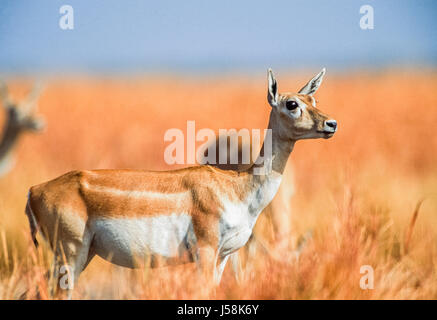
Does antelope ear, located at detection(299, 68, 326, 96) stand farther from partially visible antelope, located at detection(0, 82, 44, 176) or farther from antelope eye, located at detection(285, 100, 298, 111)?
partially visible antelope, located at detection(0, 82, 44, 176)

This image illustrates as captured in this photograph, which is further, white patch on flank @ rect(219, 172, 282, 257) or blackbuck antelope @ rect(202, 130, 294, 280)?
blackbuck antelope @ rect(202, 130, 294, 280)

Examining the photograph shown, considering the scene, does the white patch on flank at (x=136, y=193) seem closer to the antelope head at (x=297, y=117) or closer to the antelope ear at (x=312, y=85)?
the antelope head at (x=297, y=117)

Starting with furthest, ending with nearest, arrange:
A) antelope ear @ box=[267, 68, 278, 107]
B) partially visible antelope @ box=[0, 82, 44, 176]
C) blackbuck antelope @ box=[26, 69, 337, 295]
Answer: partially visible antelope @ box=[0, 82, 44, 176], antelope ear @ box=[267, 68, 278, 107], blackbuck antelope @ box=[26, 69, 337, 295]

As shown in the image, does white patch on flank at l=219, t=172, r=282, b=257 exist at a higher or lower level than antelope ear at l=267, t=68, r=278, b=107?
lower

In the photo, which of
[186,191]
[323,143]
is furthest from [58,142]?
[186,191]

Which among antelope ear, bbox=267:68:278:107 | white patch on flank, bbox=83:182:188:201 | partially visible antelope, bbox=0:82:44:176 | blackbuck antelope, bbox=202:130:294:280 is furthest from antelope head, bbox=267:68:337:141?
partially visible antelope, bbox=0:82:44:176

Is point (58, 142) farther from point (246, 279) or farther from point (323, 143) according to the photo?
point (246, 279)

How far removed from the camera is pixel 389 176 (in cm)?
1017

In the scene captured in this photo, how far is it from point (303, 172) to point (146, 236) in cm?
777

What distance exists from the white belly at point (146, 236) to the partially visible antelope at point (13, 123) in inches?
103

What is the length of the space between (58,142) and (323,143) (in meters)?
6.13

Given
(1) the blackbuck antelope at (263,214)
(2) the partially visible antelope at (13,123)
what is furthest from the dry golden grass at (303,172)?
(2) the partially visible antelope at (13,123)

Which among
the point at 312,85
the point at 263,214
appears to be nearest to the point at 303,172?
the point at 263,214

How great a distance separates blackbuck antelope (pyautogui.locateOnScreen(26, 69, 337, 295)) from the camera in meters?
4.40
